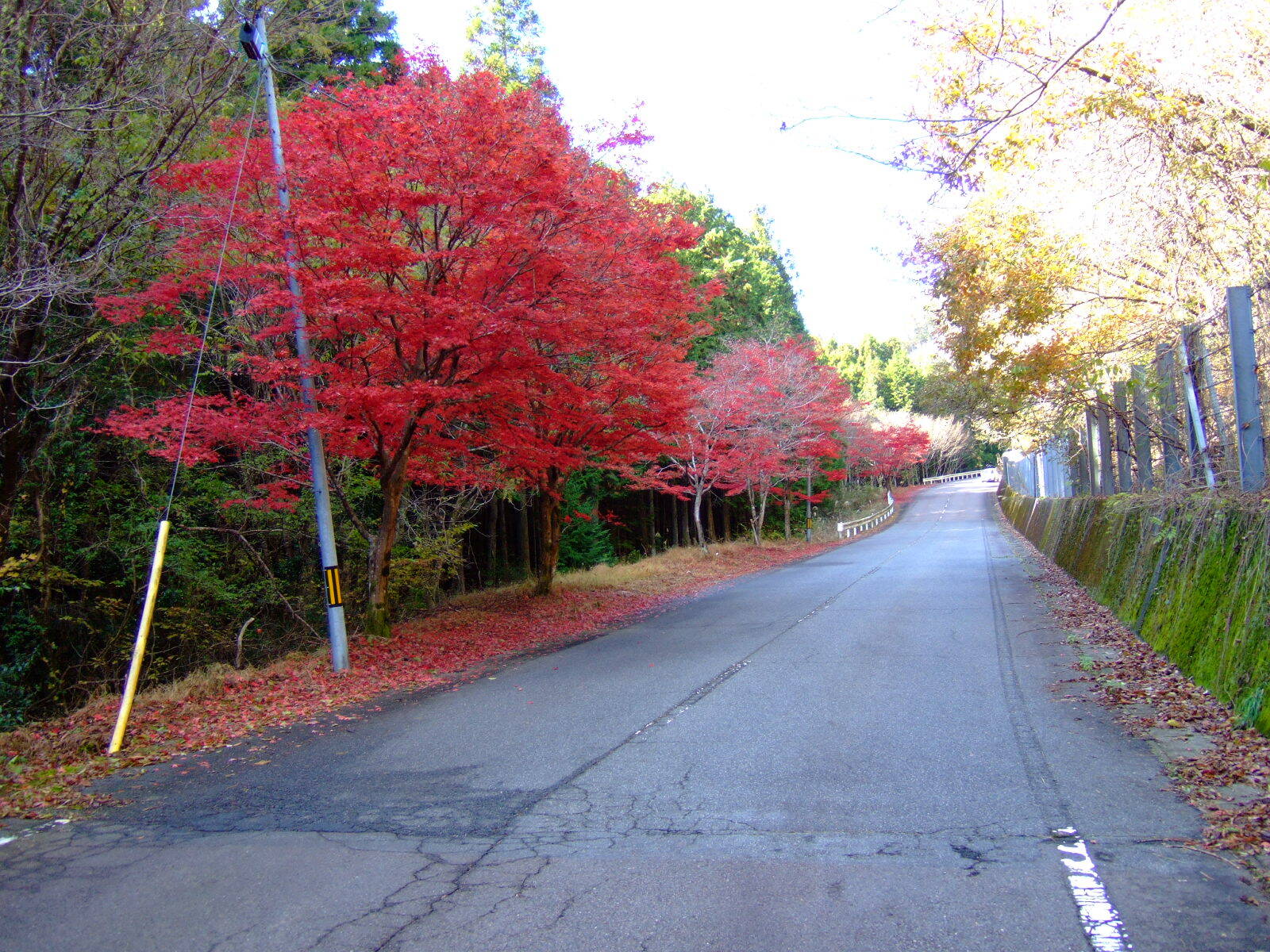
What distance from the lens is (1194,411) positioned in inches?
375

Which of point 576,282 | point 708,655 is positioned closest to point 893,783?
point 708,655

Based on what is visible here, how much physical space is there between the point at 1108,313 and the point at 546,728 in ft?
38.0

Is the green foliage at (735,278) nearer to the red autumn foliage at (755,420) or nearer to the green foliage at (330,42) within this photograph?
the red autumn foliage at (755,420)

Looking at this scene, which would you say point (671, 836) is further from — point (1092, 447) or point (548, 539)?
point (1092, 447)

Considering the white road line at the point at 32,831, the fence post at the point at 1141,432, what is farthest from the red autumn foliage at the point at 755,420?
the white road line at the point at 32,831

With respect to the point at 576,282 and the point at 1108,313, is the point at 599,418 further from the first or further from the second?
the point at 1108,313

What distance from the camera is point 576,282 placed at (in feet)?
37.7

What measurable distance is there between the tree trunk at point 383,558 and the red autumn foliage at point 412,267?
1.3 inches

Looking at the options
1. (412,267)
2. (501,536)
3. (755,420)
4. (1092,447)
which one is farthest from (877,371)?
(412,267)

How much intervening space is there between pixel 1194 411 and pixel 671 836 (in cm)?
793

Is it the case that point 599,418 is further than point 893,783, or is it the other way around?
point 599,418

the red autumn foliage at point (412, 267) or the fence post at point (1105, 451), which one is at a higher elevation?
the red autumn foliage at point (412, 267)

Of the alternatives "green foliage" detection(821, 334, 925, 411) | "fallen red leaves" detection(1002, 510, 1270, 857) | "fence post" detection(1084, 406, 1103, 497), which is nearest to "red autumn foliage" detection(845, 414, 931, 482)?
"green foliage" detection(821, 334, 925, 411)

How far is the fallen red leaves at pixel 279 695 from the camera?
6.68 meters
